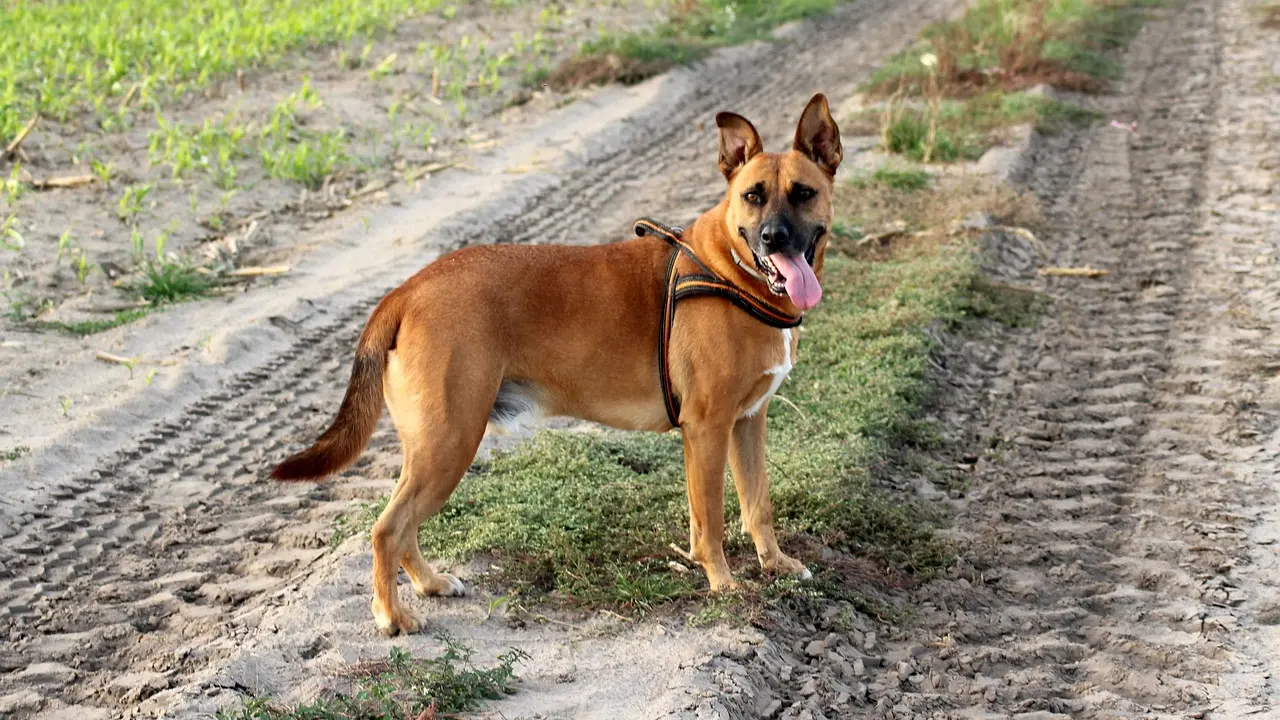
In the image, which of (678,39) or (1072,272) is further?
(678,39)

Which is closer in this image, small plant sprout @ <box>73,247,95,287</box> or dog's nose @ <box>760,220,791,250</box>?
dog's nose @ <box>760,220,791,250</box>

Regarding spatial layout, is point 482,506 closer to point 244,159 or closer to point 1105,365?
point 1105,365

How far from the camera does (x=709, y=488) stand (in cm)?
476

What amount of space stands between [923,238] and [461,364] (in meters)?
5.69

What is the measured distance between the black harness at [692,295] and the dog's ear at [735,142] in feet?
1.27

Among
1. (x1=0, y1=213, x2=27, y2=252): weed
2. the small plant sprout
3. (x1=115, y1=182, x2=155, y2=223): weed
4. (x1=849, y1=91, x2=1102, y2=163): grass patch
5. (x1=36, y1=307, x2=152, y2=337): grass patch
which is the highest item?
(x1=0, y1=213, x2=27, y2=252): weed

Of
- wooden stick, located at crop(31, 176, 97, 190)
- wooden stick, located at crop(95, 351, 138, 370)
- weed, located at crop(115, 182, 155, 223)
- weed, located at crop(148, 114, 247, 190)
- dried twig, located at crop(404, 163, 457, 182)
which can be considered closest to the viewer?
wooden stick, located at crop(95, 351, 138, 370)

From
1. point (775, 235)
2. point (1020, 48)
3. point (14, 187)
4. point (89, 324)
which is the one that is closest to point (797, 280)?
point (775, 235)

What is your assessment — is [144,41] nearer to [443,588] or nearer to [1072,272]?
[1072,272]

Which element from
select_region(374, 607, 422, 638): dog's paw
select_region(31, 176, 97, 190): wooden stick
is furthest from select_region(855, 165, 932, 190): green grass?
select_region(374, 607, 422, 638): dog's paw

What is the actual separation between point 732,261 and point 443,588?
1.64 metres

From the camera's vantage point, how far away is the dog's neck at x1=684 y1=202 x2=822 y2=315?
4723 mm

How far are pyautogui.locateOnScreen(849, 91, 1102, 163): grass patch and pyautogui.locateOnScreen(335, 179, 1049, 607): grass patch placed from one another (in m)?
3.89

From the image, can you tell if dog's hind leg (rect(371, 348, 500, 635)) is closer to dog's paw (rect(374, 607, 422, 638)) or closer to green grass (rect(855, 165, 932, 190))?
dog's paw (rect(374, 607, 422, 638))
